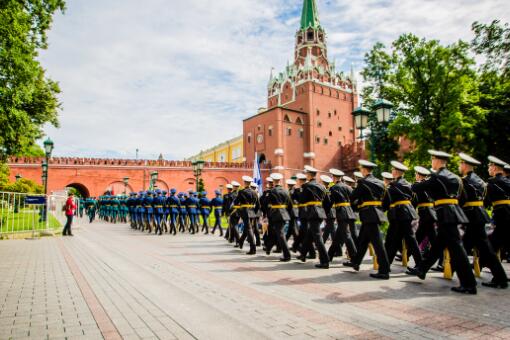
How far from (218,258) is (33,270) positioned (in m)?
4.09

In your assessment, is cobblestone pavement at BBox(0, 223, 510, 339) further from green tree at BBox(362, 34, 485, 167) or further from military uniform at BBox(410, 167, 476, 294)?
green tree at BBox(362, 34, 485, 167)

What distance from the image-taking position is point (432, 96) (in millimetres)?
29875

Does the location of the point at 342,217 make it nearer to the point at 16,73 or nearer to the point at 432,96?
the point at 16,73

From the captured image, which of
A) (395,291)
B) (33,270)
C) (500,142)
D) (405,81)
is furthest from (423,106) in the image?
(33,270)

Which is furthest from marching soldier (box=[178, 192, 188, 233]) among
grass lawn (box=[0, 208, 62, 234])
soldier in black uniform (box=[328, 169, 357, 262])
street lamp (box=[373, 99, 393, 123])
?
soldier in black uniform (box=[328, 169, 357, 262])

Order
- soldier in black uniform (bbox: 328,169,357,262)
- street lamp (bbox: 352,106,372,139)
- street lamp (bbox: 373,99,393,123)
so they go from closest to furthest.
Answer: soldier in black uniform (bbox: 328,169,357,262) → street lamp (bbox: 373,99,393,123) → street lamp (bbox: 352,106,372,139)

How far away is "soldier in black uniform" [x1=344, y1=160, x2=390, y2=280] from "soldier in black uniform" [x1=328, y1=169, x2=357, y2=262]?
906mm

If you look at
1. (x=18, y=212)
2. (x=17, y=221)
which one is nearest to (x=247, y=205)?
(x=18, y=212)

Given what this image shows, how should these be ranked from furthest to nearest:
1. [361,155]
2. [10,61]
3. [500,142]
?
[361,155], [500,142], [10,61]

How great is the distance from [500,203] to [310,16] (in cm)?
6390

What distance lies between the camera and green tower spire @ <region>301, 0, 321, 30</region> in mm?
63781

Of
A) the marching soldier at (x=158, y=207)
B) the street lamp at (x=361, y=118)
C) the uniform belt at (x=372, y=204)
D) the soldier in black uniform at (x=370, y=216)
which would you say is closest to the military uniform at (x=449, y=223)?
the soldier in black uniform at (x=370, y=216)

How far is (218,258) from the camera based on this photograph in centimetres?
932

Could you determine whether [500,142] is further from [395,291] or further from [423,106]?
[395,291]
